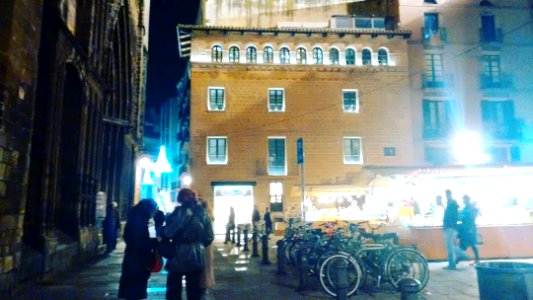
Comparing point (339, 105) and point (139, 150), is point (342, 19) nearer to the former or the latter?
point (339, 105)

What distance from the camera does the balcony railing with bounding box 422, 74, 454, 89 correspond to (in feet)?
100.0

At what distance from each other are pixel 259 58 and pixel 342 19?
24.1 ft

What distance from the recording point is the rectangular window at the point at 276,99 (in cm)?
2916

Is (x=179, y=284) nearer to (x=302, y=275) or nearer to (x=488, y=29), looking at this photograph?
(x=302, y=275)

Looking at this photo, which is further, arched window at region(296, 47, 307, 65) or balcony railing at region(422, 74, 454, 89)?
balcony railing at region(422, 74, 454, 89)

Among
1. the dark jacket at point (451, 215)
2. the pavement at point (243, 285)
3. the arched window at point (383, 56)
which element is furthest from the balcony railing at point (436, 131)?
the dark jacket at point (451, 215)

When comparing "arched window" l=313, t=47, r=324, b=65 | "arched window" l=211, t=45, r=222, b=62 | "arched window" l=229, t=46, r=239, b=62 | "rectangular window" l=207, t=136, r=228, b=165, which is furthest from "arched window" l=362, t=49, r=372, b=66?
"rectangular window" l=207, t=136, r=228, b=165

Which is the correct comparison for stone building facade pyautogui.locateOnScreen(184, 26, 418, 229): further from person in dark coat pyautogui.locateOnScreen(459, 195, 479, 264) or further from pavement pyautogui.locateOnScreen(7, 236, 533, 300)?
person in dark coat pyautogui.locateOnScreen(459, 195, 479, 264)

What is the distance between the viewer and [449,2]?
31.7 meters

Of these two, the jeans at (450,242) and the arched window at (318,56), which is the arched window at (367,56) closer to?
the arched window at (318,56)

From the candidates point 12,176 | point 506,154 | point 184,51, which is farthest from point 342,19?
point 12,176

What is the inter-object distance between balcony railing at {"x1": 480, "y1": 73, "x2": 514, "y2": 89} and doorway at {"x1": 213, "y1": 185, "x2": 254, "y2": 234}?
747 inches

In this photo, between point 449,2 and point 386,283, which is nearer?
point 386,283

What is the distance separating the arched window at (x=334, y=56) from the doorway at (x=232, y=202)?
10.8 metres
